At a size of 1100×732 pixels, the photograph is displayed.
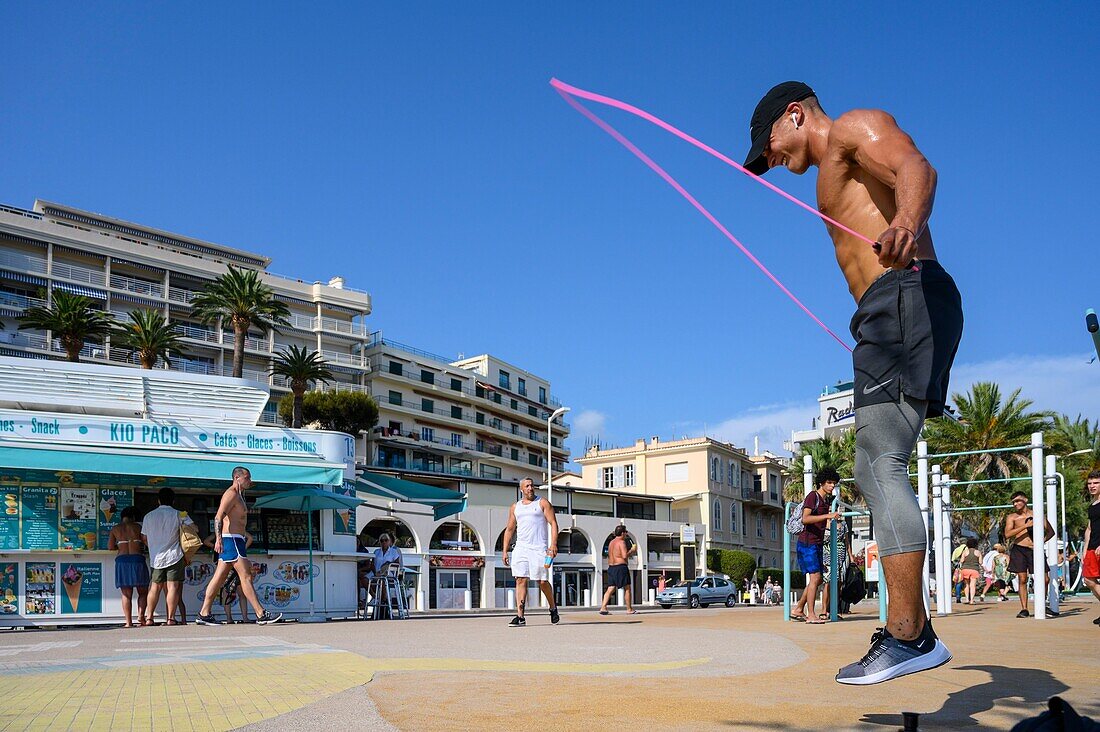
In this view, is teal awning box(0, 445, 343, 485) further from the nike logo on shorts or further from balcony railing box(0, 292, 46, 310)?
balcony railing box(0, 292, 46, 310)

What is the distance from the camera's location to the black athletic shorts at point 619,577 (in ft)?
52.0

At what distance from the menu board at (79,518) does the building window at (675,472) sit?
233ft

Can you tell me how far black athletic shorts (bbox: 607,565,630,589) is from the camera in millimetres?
15852

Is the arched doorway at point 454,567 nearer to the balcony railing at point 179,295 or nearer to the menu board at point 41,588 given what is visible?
the balcony railing at point 179,295

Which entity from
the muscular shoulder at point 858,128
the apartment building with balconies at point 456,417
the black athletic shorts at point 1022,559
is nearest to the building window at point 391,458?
the apartment building with balconies at point 456,417

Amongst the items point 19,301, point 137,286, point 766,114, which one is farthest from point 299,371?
point 766,114

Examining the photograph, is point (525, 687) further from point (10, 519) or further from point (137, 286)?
point (137, 286)

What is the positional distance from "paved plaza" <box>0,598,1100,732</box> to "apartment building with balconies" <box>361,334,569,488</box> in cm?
7101

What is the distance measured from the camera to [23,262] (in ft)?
212

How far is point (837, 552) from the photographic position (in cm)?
1092

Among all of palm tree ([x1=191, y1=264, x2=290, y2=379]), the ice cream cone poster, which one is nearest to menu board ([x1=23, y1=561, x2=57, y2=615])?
the ice cream cone poster

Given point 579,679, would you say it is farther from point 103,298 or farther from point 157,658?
point 103,298

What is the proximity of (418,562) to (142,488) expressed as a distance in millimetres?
39838

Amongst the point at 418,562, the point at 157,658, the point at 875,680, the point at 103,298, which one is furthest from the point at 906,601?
the point at 103,298
